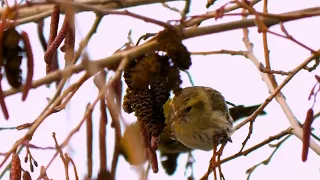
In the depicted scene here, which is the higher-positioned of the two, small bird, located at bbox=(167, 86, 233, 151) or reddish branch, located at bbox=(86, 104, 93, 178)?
small bird, located at bbox=(167, 86, 233, 151)

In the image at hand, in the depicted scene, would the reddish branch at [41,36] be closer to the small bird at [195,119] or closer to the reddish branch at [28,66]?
the reddish branch at [28,66]

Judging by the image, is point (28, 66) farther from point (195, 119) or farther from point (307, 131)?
point (195, 119)

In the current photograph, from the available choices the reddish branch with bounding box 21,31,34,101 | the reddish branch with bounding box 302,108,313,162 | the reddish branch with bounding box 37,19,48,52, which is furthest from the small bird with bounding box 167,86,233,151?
the reddish branch with bounding box 21,31,34,101

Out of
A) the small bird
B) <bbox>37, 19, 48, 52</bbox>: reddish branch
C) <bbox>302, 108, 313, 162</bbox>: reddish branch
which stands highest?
the small bird

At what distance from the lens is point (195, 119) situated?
10.1 feet

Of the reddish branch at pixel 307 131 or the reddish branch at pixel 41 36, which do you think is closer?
the reddish branch at pixel 307 131

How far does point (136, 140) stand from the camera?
94 cm

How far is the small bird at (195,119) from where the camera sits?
9.88ft

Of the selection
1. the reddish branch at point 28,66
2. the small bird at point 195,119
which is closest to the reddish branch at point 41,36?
the reddish branch at point 28,66

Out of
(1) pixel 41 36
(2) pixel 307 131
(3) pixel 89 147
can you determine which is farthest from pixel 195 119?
(3) pixel 89 147

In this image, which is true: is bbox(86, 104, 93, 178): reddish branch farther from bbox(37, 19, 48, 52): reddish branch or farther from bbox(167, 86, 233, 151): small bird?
bbox(167, 86, 233, 151): small bird

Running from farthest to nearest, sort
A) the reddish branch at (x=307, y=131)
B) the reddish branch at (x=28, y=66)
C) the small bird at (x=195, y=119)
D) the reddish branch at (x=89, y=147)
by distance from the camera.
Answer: the small bird at (x=195, y=119)
the reddish branch at (x=307, y=131)
the reddish branch at (x=28, y=66)
the reddish branch at (x=89, y=147)

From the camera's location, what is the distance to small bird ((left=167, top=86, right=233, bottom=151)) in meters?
3.01

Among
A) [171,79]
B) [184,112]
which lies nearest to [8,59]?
[171,79]
